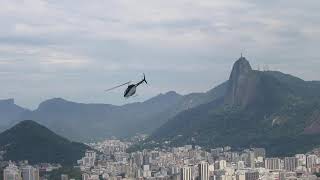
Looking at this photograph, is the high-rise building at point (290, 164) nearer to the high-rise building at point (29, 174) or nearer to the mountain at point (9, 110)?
the high-rise building at point (29, 174)

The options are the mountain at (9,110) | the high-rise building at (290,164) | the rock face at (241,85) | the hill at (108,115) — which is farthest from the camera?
the mountain at (9,110)

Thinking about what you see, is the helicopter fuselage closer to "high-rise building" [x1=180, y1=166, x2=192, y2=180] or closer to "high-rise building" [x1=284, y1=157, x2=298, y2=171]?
"high-rise building" [x1=180, y1=166, x2=192, y2=180]

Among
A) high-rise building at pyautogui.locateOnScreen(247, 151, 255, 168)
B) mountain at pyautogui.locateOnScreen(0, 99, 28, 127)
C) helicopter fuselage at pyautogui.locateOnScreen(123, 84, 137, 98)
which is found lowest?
helicopter fuselage at pyautogui.locateOnScreen(123, 84, 137, 98)

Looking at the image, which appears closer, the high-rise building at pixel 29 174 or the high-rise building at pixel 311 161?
the high-rise building at pixel 29 174

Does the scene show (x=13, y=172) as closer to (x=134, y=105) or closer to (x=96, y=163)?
(x=96, y=163)

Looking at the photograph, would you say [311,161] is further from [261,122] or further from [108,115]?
[108,115]

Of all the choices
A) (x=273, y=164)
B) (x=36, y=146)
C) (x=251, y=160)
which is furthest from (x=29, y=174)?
(x=251, y=160)

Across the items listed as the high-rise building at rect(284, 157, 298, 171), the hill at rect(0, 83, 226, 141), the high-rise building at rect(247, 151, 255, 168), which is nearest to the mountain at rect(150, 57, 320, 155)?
the high-rise building at rect(247, 151, 255, 168)

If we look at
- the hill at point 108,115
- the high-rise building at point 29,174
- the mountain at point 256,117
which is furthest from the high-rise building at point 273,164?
the hill at point 108,115
